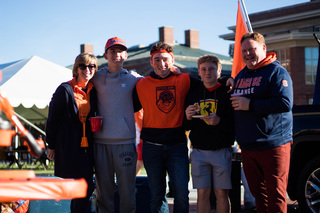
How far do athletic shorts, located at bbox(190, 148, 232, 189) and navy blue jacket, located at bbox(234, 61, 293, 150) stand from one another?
0.35 meters

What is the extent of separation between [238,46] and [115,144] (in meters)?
3.08

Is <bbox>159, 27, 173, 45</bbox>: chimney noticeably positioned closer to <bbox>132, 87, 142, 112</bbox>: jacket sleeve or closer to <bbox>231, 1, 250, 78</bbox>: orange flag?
<bbox>231, 1, 250, 78</bbox>: orange flag

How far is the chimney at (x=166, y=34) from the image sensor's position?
153 feet

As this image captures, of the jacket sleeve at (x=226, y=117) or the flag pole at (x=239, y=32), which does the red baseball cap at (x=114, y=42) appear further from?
the flag pole at (x=239, y=32)

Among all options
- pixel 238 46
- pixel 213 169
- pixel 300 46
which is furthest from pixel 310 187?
pixel 300 46

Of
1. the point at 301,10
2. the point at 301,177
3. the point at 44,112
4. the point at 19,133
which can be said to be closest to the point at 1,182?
the point at 19,133

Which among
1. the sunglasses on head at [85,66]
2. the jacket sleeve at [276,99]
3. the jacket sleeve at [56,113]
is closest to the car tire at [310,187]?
the jacket sleeve at [276,99]

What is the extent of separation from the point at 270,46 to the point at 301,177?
113ft

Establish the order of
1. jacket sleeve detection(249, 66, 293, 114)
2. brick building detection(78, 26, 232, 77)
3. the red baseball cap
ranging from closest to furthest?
1. jacket sleeve detection(249, 66, 293, 114)
2. the red baseball cap
3. brick building detection(78, 26, 232, 77)

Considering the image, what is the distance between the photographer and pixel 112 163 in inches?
174

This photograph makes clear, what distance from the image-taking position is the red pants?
368 cm

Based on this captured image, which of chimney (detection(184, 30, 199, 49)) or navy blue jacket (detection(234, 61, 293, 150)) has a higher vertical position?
chimney (detection(184, 30, 199, 49))

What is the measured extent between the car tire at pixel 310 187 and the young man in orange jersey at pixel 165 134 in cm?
188

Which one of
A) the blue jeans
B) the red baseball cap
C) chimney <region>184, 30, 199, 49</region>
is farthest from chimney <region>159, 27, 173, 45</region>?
the blue jeans
